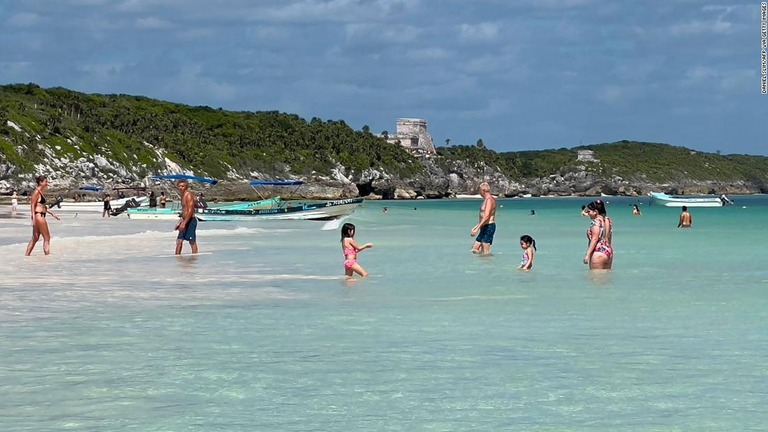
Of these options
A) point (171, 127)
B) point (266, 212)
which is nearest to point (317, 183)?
point (171, 127)

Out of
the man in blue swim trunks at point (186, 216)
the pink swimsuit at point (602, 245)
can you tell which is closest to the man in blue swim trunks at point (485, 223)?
the pink swimsuit at point (602, 245)

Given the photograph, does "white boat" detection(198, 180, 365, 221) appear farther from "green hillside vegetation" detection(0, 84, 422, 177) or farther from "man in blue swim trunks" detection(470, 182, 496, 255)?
"green hillside vegetation" detection(0, 84, 422, 177)

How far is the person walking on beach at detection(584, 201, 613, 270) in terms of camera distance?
1781cm

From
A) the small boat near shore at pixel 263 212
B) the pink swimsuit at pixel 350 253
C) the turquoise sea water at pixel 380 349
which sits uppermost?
the pink swimsuit at pixel 350 253

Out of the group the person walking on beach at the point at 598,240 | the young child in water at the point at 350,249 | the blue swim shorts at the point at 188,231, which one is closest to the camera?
the young child in water at the point at 350,249

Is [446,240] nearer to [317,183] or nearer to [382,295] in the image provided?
[382,295]

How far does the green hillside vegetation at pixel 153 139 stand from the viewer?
129 metres

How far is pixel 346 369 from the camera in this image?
30.3 ft

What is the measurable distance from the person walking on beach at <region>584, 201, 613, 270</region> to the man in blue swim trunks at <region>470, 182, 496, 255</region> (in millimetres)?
3338

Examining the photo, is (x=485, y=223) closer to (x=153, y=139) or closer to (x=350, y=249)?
(x=350, y=249)

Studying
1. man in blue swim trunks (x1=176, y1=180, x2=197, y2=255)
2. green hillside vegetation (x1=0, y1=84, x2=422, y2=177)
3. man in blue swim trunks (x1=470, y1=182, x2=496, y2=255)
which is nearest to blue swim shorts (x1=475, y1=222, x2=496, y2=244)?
man in blue swim trunks (x1=470, y1=182, x2=496, y2=255)

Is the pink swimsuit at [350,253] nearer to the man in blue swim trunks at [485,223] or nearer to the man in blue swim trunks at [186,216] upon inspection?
the man in blue swim trunks at [485,223]

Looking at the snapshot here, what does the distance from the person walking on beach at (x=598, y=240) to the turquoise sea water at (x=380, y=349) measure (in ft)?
1.16

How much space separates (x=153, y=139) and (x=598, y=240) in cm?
14722
